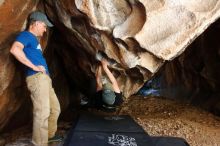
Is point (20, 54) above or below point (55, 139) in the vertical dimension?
above

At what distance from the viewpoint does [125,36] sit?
3.91 m

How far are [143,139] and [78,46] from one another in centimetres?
185

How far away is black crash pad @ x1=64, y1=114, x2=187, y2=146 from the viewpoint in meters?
3.25

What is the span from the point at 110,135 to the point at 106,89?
85 centimetres

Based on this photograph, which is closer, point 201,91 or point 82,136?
point 82,136

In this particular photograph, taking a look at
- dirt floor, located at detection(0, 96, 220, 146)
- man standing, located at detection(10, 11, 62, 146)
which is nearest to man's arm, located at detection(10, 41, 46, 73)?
man standing, located at detection(10, 11, 62, 146)

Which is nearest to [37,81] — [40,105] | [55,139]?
[40,105]

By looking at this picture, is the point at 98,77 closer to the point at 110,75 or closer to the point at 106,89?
the point at 110,75

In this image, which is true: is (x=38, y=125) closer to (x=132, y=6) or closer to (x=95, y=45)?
(x=95, y=45)

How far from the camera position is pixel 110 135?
3.49 m

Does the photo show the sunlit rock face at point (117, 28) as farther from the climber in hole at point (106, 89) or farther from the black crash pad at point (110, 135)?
the black crash pad at point (110, 135)

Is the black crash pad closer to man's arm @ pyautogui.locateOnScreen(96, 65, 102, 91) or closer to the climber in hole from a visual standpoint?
the climber in hole

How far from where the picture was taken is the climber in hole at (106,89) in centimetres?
417

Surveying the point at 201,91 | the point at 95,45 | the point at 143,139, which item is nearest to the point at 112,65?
the point at 95,45
